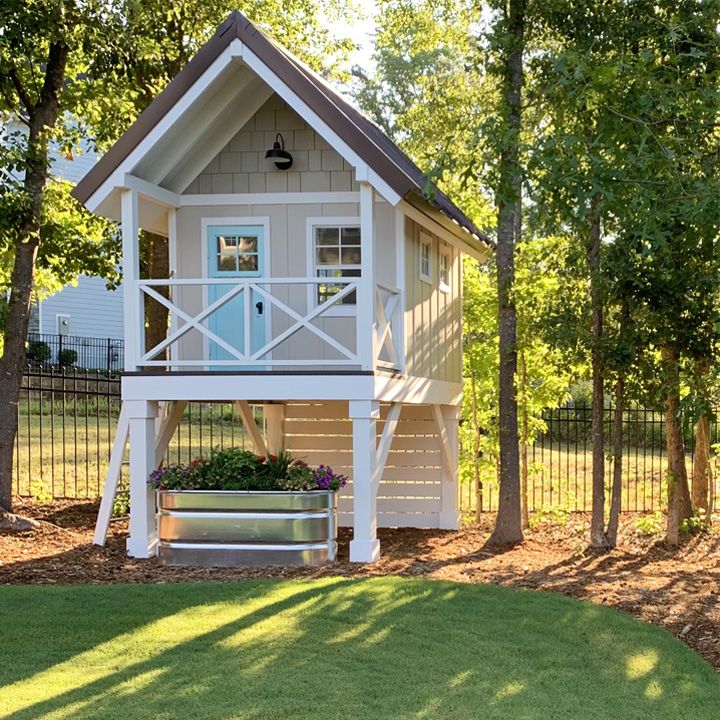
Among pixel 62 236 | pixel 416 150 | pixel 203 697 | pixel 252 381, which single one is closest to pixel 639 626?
Answer: pixel 203 697

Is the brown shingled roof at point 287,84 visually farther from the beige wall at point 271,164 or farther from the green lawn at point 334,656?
the green lawn at point 334,656

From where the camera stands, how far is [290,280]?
10.9 metres

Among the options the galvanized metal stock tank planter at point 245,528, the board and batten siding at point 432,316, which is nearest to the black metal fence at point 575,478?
the board and batten siding at point 432,316

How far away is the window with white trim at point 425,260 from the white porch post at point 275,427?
325 centimetres

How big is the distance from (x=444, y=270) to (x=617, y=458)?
3.83m

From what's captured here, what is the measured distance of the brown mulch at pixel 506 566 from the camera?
9555mm

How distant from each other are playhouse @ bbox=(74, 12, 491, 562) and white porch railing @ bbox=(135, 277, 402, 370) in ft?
0.09

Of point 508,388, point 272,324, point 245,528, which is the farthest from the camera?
point 508,388

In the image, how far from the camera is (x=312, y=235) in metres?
12.5

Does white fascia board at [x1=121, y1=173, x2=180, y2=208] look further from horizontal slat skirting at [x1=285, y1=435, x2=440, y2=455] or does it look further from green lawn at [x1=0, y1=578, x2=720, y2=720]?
horizontal slat skirting at [x1=285, y1=435, x2=440, y2=455]

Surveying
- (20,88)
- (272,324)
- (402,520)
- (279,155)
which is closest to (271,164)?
(279,155)

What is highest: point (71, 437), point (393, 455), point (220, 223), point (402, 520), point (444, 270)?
point (220, 223)

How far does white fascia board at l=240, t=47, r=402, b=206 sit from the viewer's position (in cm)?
1067

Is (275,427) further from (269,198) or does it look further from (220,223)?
(269,198)
